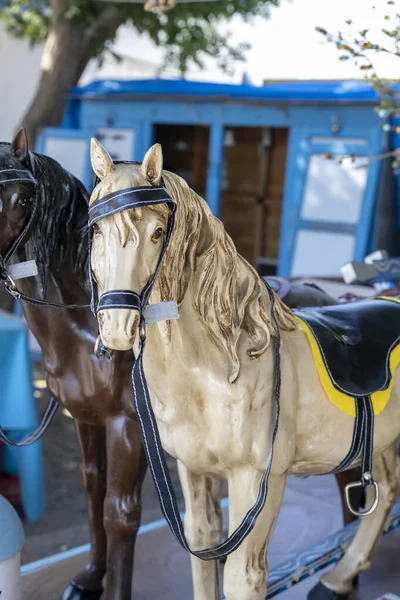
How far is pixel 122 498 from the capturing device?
1.95 meters

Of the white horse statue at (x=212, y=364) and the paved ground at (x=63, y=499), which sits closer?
the white horse statue at (x=212, y=364)

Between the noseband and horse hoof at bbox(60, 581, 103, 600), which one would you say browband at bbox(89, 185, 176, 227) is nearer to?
the noseband

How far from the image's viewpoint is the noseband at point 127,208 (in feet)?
4.08

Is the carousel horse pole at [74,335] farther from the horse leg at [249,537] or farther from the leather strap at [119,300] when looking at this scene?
the leather strap at [119,300]

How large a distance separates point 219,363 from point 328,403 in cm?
35

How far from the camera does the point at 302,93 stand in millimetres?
5629

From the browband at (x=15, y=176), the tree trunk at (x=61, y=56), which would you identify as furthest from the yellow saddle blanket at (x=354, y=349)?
the tree trunk at (x=61, y=56)

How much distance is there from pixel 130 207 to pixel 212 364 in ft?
1.46

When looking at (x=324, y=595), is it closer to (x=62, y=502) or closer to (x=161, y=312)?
(x=161, y=312)

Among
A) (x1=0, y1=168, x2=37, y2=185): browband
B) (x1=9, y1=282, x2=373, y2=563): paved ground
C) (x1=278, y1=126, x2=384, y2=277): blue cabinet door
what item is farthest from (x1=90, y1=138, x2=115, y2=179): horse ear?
(x1=278, y1=126, x2=384, y2=277): blue cabinet door

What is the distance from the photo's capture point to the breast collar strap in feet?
4.07

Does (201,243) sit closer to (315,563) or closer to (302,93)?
(315,563)

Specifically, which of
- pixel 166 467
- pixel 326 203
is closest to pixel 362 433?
pixel 166 467

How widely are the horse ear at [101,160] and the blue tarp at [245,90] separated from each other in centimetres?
397
